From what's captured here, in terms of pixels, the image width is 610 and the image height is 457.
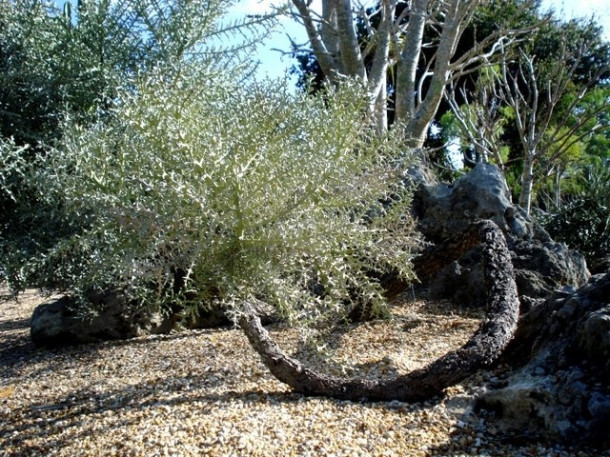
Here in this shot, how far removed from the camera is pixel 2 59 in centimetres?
367

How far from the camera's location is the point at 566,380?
232 cm

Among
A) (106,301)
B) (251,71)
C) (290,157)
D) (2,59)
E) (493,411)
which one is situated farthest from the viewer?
(106,301)

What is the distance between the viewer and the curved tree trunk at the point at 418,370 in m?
2.64

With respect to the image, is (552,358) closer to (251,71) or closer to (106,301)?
(251,71)

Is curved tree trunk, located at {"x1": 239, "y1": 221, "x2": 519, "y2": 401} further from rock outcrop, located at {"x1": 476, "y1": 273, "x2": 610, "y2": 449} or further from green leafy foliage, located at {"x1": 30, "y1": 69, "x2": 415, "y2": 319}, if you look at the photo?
green leafy foliage, located at {"x1": 30, "y1": 69, "x2": 415, "y2": 319}

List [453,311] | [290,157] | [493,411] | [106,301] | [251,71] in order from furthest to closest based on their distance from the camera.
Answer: [453,311]
[106,301]
[251,71]
[493,411]
[290,157]

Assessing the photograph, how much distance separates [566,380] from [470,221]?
8.94 ft

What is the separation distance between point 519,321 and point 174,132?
210cm

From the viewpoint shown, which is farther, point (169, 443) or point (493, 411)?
point (493, 411)

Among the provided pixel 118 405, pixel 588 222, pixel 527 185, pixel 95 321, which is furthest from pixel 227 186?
pixel 527 185

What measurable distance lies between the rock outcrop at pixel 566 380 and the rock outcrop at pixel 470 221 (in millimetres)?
2055

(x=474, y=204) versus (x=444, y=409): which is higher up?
(x=474, y=204)

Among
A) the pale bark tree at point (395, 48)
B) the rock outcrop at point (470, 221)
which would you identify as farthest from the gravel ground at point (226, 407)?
the pale bark tree at point (395, 48)

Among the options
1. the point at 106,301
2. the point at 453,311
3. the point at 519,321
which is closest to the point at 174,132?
the point at 519,321
